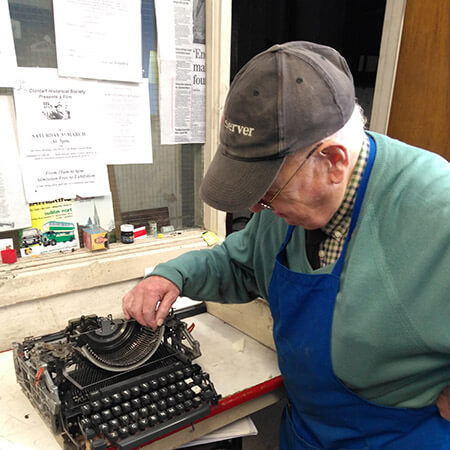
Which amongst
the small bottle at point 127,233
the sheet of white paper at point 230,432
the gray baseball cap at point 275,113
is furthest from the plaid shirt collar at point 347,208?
the small bottle at point 127,233

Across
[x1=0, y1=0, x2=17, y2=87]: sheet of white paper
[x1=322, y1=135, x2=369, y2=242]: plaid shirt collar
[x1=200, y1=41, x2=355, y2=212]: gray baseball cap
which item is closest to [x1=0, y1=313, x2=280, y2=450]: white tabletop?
[x1=322, y1=135, x2=369, y2=242]: plaid shirt collar

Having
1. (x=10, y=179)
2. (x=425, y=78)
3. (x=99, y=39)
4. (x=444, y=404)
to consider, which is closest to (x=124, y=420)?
(x=444, y=404)

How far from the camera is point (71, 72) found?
127cm

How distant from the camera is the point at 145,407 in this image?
94 centimetres

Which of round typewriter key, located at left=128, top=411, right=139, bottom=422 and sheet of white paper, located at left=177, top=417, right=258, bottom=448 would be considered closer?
round typewriter key, located at left=128, top=411, right=139, bottom=422

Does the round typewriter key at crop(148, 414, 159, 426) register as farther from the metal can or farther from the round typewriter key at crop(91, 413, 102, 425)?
the metal can

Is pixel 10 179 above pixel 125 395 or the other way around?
above

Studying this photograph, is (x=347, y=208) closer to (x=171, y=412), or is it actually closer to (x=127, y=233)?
(x=171, y=412)

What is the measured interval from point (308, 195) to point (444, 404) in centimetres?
54

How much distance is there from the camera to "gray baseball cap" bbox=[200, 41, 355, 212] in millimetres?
708

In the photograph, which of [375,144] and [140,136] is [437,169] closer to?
[375,144]

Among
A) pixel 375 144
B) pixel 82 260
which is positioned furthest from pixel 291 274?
pixel 82 260

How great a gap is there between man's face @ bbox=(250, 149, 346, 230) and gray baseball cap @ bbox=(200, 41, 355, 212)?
48 millimetres

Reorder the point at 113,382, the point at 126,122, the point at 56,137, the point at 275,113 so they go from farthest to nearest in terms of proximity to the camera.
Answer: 1. the point at 126,122
2. the point at 56,137
3. the point at 113,382
4. the point at 275,113
